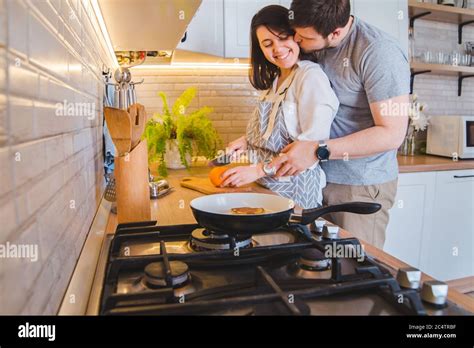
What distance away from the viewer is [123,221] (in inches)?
35.1

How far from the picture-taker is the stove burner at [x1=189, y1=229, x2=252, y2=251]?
662mm

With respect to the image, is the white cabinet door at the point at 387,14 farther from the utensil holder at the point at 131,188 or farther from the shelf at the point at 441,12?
the utensil holder at the point at 131,188

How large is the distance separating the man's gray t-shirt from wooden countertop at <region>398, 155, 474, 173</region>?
2.77ft

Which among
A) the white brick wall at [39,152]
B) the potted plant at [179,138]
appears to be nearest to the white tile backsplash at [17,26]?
the white brick wall at [39,152]

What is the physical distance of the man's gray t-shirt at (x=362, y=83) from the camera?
3.60 feet

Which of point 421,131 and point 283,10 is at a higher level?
point 283,10

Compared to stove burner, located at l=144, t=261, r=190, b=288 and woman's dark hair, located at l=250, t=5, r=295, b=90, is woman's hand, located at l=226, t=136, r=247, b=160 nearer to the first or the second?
woman's dark hair, located at l=250, t=5, r=295, b=90

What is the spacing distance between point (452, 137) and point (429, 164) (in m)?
0.38

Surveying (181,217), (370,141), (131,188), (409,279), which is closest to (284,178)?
(370,141)

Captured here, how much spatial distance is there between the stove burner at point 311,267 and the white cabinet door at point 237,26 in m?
1.62

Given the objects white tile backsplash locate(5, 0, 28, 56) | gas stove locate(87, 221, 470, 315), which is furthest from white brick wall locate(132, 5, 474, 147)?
white tile backsplash locate(5, 0, 28, 56)
